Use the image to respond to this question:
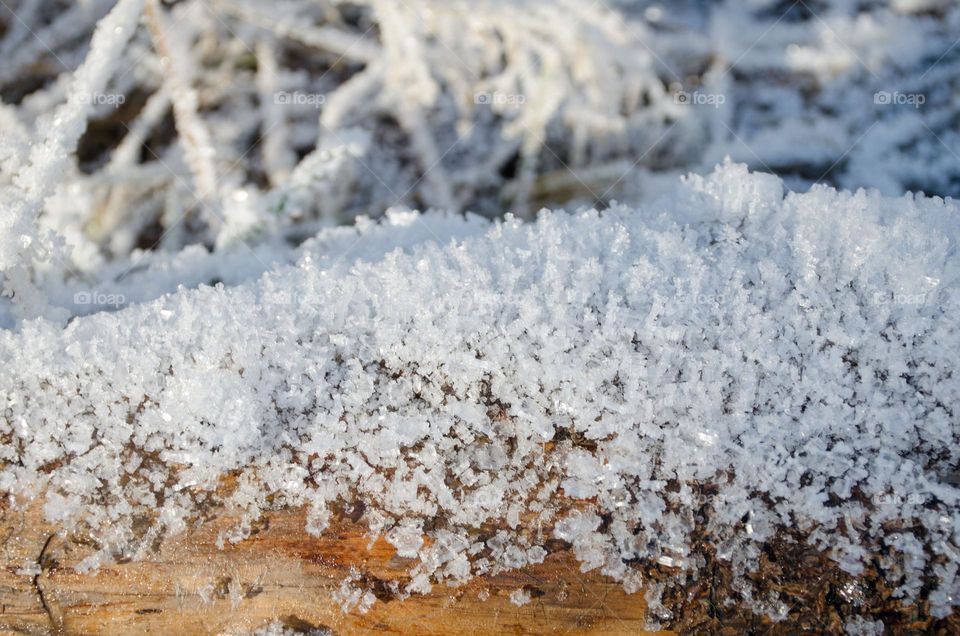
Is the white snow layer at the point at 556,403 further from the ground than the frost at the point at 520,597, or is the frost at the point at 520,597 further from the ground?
the white snow layer at the point at 556,403

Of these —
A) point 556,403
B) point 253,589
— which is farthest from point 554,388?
point 253,589

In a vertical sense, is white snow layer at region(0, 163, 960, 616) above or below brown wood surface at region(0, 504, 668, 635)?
above

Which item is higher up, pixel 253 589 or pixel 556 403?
pixel 556 403

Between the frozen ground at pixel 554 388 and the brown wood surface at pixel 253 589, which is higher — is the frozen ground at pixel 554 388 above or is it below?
above

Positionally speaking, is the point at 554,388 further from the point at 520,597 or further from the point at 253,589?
the point at 253,589

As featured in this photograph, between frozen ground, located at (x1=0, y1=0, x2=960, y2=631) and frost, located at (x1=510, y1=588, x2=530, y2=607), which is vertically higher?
frozen ground, located at (x1=0, y1=0, x2=960, y2=631)
